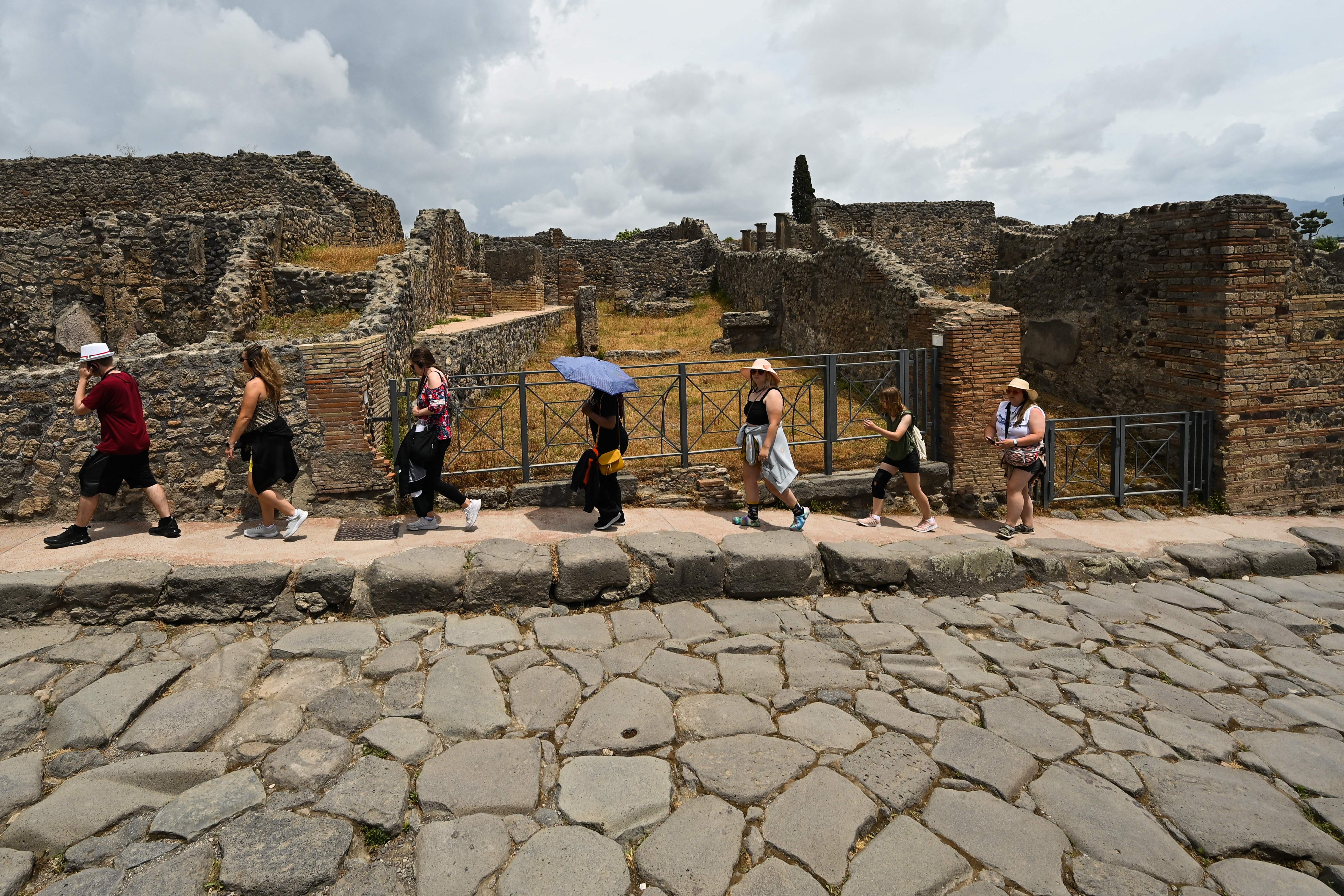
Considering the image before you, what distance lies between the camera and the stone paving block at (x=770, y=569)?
5680mm

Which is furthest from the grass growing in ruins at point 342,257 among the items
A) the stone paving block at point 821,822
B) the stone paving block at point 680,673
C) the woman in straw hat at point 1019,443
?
the stone paving block at point 821,822

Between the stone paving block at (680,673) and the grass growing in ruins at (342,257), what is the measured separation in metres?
8.22

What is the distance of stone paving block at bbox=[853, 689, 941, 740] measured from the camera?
12.9 ft

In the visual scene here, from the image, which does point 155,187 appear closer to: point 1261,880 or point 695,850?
point 695,850

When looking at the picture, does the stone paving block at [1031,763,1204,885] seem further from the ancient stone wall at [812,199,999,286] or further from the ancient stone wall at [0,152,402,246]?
the ancient stone wall at [812,199,999,286]

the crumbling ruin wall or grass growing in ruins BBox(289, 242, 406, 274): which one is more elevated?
the crumbling ruin wall

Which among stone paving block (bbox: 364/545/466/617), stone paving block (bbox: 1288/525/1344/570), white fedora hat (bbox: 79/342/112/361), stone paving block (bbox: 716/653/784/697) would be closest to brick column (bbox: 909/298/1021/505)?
stone paving block (bbox: 1288/525/1344/570)

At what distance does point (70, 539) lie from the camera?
18.4 ft

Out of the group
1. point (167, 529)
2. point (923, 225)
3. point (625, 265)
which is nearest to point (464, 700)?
point (167, 529)

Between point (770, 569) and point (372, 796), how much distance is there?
318 cm

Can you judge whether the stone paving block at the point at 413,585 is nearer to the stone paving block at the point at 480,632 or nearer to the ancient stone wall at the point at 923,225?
the stone paving block at the point at 480,632

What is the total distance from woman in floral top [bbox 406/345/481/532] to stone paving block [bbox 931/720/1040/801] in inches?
156

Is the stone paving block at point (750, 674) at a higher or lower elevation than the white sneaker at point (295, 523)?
lower

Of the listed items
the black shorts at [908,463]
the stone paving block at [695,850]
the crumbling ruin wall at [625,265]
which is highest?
the crumbling ruin wall at [625,265]
